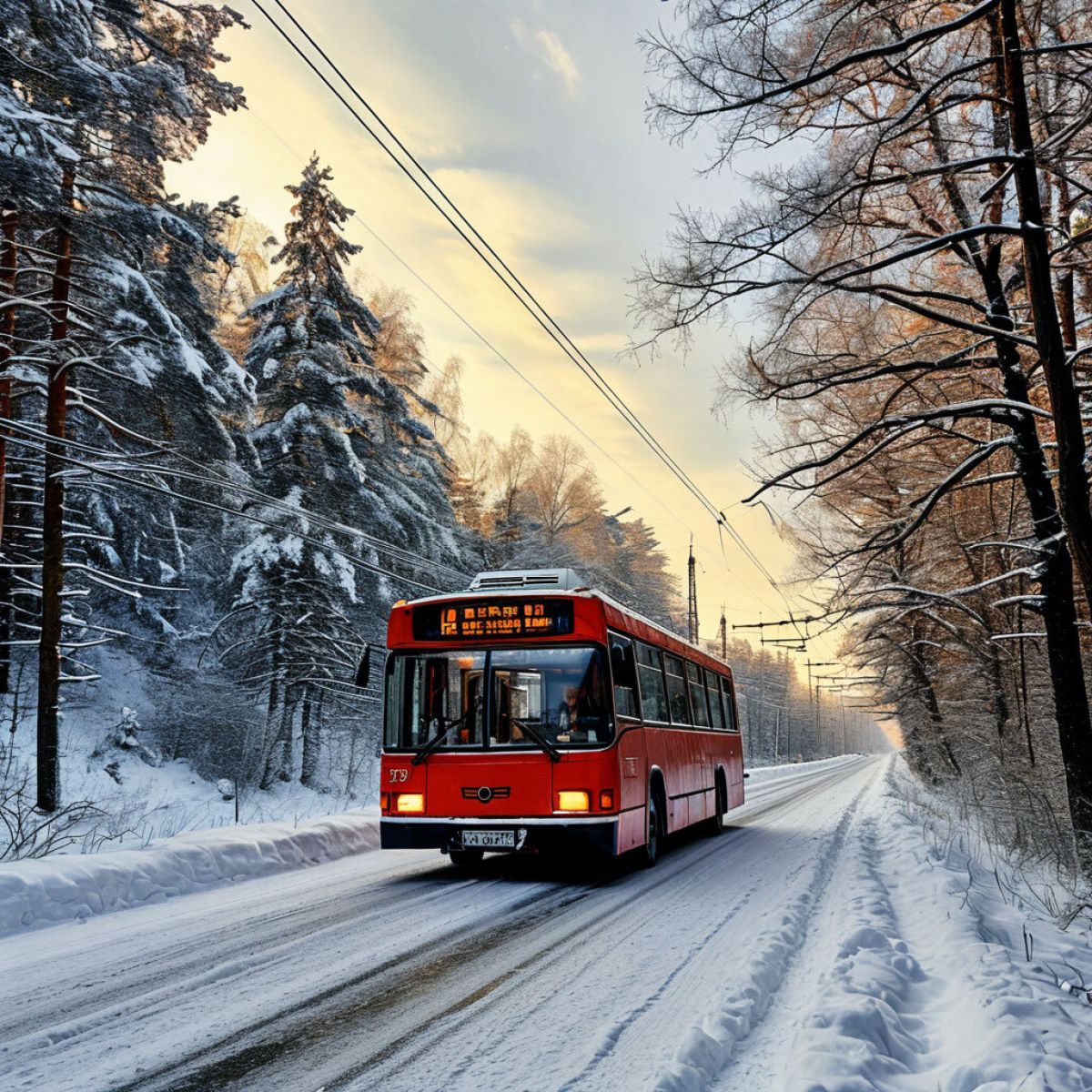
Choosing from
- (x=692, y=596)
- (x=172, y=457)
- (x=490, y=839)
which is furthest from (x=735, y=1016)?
(x=692, y=596)

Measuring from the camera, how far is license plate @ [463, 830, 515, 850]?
9359 millimetres

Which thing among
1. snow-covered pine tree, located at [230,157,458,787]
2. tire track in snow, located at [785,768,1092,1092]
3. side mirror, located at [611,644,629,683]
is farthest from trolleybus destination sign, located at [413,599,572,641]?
snow-covered pine tree, located at [230,157,458,787]

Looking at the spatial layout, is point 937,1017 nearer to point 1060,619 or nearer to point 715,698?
point 1060,619

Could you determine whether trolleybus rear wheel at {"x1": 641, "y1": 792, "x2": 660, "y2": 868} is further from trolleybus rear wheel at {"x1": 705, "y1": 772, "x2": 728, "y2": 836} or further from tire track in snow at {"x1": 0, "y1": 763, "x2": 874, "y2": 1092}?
trolleybus rear wheel at {"x1": 705, "y1": 772, "x2": 728, "y2": 836}

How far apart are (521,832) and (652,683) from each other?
10.4 ft

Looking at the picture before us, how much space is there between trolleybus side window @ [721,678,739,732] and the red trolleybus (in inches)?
291

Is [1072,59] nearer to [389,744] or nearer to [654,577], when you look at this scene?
[389,744]

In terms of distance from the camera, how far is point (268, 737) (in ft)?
85.8

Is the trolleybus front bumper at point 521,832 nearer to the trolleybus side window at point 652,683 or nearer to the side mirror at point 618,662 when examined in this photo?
the side mirror at point 618,662

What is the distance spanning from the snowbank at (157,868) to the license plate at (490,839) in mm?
2304

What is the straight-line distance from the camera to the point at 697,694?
15016 mm

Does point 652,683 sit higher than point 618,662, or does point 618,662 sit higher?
point 618,662

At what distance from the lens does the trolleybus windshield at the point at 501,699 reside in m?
9.58

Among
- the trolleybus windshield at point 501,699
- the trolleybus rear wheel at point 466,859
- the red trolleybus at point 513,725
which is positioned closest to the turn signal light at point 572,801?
the red trolleybus at point 513,725
